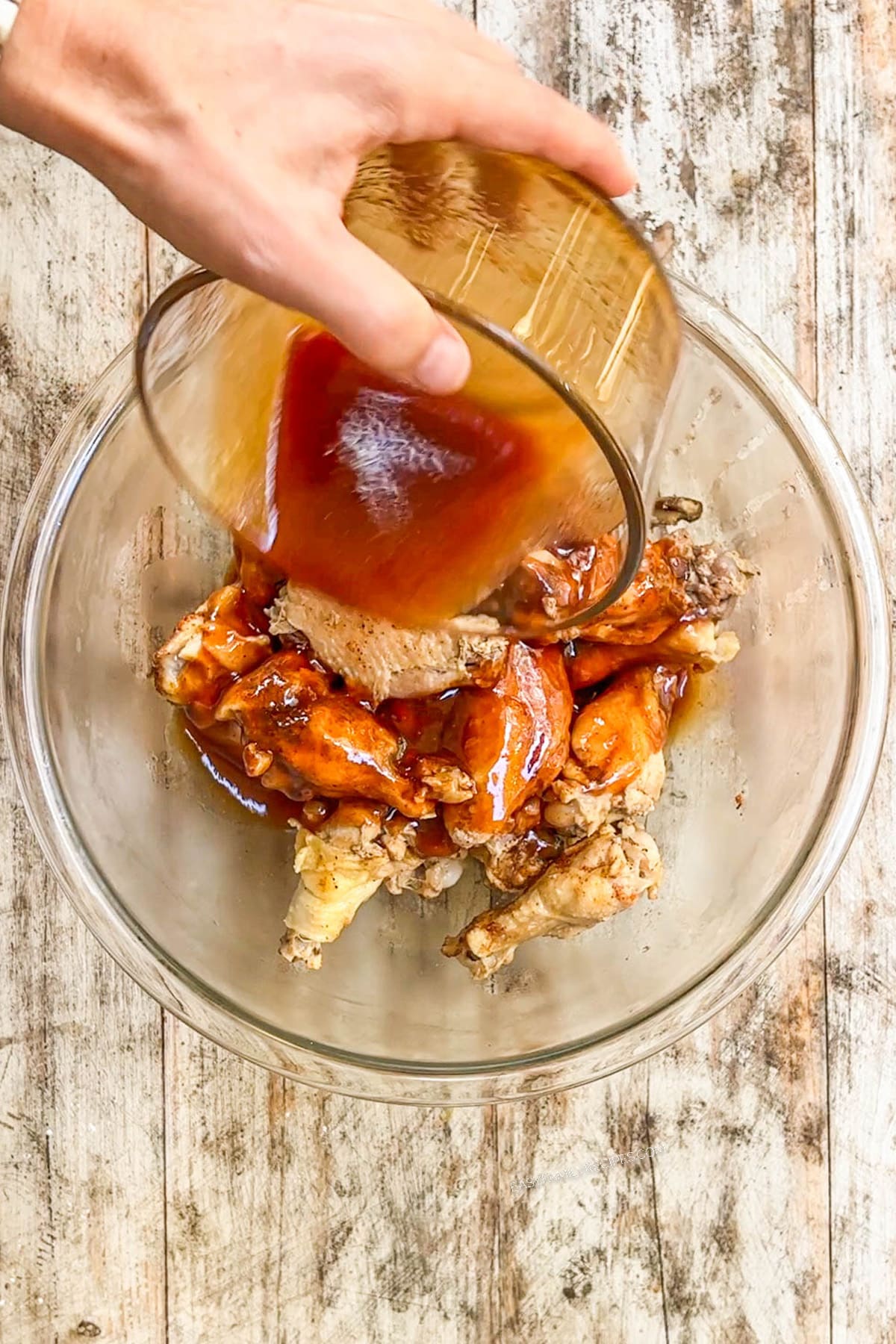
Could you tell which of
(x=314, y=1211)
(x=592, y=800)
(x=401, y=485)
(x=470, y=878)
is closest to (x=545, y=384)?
(x=401, y=485)

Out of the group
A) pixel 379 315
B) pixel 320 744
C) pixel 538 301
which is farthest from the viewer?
pixel 320 744

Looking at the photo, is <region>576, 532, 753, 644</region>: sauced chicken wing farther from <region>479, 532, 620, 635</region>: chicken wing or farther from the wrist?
the wrist

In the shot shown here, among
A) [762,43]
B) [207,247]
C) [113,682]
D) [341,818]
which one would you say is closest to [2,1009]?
[113,682]

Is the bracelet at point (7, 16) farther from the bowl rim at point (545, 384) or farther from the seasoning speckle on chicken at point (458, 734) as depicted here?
the seasoning speckle on chicken at point (458, 734)

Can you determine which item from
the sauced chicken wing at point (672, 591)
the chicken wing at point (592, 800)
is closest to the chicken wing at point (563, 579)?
the sauced chicken wing at point (672, 591)

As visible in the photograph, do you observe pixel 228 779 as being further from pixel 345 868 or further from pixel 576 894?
pixel 576 894

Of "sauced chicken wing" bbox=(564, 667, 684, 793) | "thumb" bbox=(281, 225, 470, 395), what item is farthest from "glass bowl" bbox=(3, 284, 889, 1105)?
"thumb" bbox=(281, 225, 470, 395)
